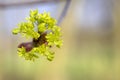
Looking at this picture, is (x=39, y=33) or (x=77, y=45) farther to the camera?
(x=77, y=45)

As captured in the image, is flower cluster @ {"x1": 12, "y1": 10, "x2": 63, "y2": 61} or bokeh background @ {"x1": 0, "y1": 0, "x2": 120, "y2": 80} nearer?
flower cluster @ {"x1": 12, "y1": 10, "x2": 63, "y2": 61}

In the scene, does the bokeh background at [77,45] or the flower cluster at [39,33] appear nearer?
the flower cluster at [39,33]

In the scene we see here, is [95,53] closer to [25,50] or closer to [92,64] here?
[92,64]

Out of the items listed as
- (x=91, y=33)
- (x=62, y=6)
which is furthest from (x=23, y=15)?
(x=91, y=33)
